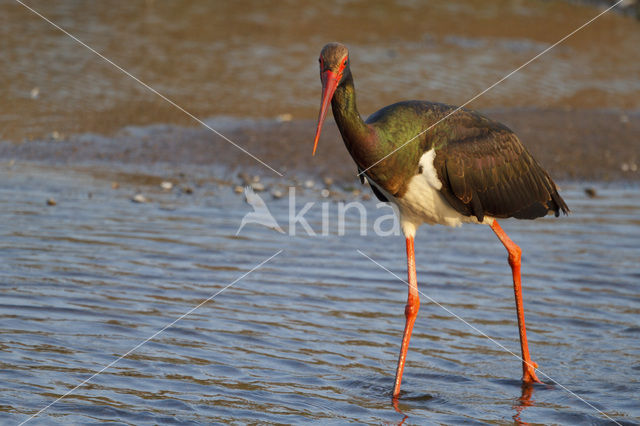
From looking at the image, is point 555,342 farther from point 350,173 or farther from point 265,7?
A: point 265,7

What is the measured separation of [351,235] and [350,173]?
2022 millimetres

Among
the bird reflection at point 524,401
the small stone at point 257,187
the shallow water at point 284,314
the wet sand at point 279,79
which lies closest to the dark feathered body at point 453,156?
the shallow water at point 284,314

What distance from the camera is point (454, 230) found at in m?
8.55

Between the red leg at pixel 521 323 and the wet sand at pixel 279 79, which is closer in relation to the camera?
the red leg at pixel 521 323

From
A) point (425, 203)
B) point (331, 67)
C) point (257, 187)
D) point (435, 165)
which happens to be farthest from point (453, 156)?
point (257, 187)

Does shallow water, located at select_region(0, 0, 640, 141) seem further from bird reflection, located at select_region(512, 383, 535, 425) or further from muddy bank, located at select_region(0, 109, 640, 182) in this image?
bird reflection, located at select_region(512, 383, 535, 425)

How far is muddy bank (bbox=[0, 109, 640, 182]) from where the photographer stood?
400 inches

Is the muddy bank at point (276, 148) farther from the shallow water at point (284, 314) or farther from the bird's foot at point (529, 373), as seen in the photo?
the bird's foot at point (529, 373)

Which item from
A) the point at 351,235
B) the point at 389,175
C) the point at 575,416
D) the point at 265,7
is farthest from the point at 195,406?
the point at 265,7

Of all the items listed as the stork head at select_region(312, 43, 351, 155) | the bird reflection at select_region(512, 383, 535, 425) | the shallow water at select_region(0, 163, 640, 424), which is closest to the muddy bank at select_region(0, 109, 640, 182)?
the shallow water at select_region(0, 163, 640, 424)

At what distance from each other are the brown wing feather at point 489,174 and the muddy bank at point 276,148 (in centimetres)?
403

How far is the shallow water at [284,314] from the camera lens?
4992 mm

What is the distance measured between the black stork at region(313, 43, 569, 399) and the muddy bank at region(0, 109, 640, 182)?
13.4 feet

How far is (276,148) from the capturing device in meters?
10.7
